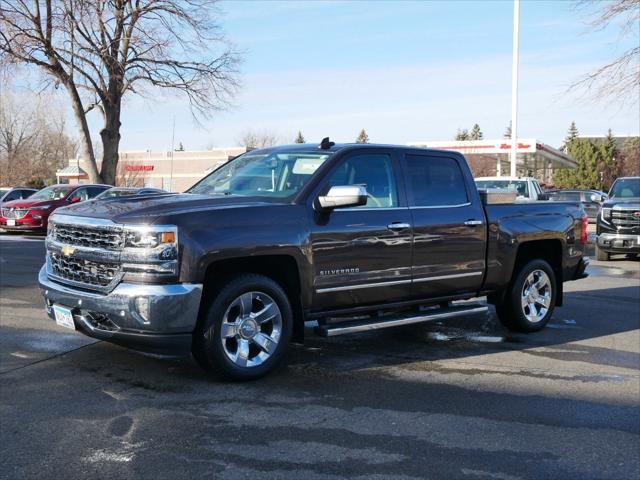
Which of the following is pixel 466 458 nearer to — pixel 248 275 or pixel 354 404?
pixel 354 404

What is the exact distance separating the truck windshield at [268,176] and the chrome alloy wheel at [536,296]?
10.2 ft

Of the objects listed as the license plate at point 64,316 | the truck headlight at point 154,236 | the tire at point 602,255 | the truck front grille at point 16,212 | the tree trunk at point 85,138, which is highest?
the tree trunk at point 85,138

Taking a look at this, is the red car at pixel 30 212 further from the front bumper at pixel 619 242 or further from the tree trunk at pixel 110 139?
the front bumper at pixel 619 242

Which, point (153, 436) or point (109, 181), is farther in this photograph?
point (109, 181)

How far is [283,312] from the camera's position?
5.44 m

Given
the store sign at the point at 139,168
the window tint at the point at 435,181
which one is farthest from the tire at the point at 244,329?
the store sign at the point at 139,168

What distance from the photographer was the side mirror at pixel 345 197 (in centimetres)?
540

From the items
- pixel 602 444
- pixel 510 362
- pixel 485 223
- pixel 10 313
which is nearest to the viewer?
pixel 602 444

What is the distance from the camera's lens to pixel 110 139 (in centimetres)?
3064

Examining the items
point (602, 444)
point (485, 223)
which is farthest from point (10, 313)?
point (602, 444)

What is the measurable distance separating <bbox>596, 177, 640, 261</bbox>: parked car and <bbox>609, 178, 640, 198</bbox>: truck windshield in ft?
1.45

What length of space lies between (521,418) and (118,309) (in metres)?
2.95

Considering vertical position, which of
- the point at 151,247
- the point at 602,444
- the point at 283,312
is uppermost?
the point at 151,247

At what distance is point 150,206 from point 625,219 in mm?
12800
